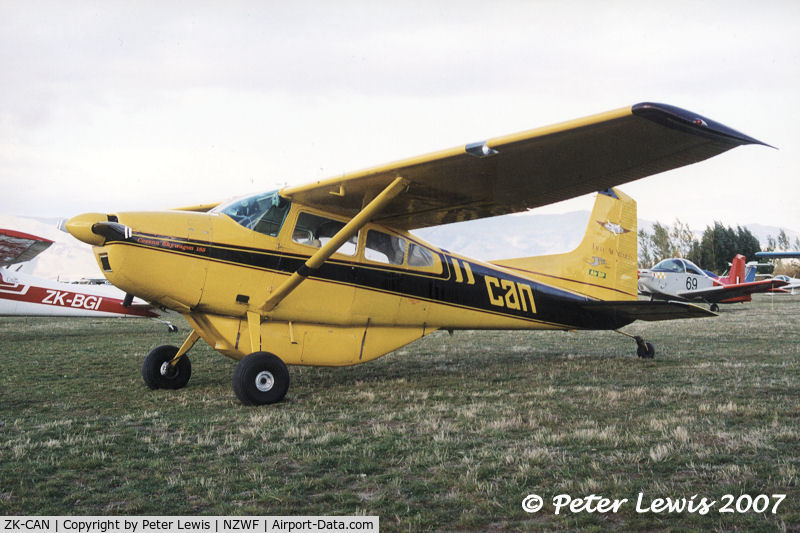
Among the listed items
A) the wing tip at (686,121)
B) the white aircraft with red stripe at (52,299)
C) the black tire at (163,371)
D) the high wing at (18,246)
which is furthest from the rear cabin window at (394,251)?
the white aircraft with red stripe at (52,299)

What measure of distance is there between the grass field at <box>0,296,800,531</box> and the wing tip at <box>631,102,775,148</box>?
2.26 meters

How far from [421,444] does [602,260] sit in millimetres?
6470

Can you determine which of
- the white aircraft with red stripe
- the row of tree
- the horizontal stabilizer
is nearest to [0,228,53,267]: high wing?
the white aircraft with red stripe

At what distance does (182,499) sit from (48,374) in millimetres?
6096

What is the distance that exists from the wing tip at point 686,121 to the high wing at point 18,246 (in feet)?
42.0

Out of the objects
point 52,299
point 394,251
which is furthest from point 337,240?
point 52,299

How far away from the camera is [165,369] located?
22.3 ft

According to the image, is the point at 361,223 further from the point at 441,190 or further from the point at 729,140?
the point at 729,140

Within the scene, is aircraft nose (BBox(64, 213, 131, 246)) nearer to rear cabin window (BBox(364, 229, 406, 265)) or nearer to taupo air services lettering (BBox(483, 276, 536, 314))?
rear cabin window (BBox(364, 229, 406, 265))

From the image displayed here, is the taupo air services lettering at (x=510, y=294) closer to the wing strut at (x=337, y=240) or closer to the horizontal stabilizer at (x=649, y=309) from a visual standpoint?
the horizontal stabilizer at (x=649, y=309)

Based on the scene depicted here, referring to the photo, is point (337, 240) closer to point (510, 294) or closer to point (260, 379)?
point (260, 379)

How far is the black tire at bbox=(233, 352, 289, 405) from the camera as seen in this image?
220 inches

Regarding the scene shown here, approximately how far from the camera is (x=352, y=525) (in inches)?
108

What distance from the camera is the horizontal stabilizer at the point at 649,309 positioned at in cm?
777
